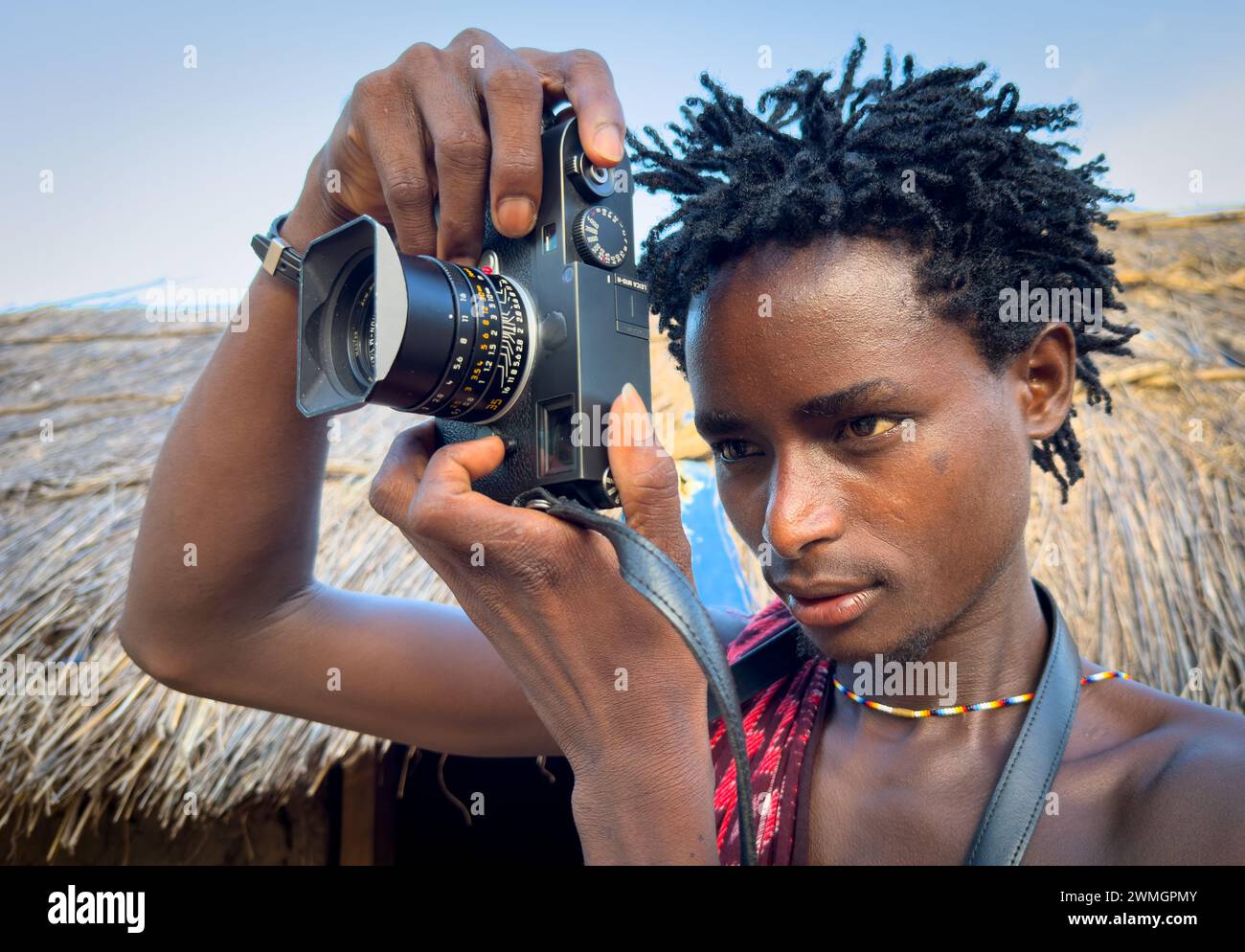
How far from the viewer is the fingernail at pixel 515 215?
108 centimetres

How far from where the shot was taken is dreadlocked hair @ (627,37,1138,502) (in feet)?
4.05

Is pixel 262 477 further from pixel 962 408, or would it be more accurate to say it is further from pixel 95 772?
pixel 95 772

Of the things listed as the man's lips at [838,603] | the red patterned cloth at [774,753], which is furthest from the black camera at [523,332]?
the red patterned cloth at [774,753]

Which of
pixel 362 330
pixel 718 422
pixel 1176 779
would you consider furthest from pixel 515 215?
pixel 1176 779

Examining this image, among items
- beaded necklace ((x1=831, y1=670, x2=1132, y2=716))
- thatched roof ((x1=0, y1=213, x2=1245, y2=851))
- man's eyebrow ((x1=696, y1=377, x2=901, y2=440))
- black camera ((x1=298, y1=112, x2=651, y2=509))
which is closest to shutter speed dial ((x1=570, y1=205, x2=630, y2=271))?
black camera ((x1=298, y1=112, x2=651, y2=509))

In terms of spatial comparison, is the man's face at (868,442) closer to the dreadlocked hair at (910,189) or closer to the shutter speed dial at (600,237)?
the dreadlocked hair at (910,189)

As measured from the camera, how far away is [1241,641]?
235 centimetres

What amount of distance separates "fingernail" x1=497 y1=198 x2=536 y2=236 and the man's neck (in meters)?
0.76

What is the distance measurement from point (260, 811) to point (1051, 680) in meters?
2.27

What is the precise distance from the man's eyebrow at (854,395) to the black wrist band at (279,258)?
700 mm

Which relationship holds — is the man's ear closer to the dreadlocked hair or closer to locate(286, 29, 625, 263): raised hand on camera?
the dreadlocked hair

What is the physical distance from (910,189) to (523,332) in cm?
54

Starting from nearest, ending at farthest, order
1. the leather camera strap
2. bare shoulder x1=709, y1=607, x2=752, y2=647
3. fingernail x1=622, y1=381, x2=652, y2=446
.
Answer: the leather camera strap → fingernail x1=622, y1=381, x2=652, y2=446 → bare shoulder x1=709, y1=607, x2=752, y2=647
